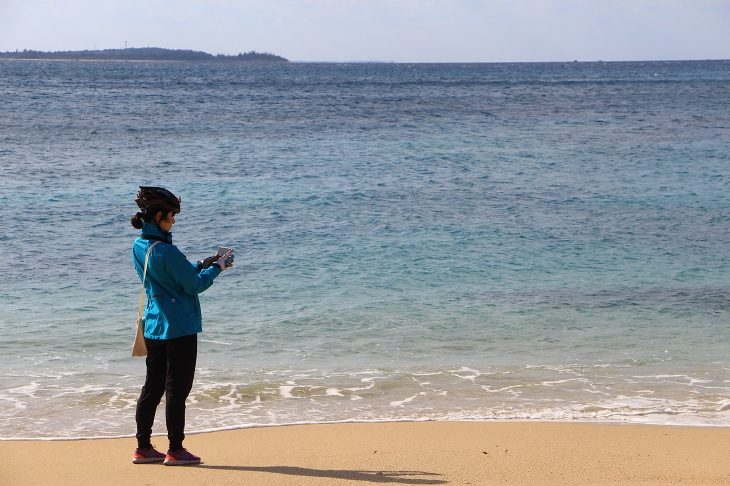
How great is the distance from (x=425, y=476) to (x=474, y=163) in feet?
56.6

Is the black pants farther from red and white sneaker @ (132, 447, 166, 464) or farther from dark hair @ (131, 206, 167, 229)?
dark hair @ (131, 206, 167, 229)

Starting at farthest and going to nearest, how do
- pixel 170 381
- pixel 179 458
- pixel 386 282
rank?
pixel 386 282 < pixel 179 458 < pixel 170 381

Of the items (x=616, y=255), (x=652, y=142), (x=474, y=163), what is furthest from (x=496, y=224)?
(x=652, y=142)

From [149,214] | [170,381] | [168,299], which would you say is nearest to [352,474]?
[170,381]

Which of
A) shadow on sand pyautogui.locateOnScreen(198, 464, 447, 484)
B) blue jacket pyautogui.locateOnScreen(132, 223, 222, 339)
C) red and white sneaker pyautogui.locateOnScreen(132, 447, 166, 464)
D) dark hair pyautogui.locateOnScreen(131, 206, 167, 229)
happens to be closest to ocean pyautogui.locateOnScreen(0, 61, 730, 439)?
red and white sneaker pyautogui.locateOnScreen(132, 447, 166, 464)

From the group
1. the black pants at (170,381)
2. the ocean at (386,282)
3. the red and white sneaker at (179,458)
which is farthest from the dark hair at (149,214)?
the ocean at (386,282)

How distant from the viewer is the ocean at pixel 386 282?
6039 mm

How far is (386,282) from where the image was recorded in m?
9.98

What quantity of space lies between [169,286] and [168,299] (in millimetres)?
67

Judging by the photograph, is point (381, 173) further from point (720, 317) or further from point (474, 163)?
point (720, 317)

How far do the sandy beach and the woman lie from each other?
44 cm

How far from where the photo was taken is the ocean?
6.04 metres

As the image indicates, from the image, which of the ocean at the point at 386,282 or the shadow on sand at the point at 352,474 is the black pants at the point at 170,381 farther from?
the ocean at the point at 386,282

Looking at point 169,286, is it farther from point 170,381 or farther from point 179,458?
point 179,458
